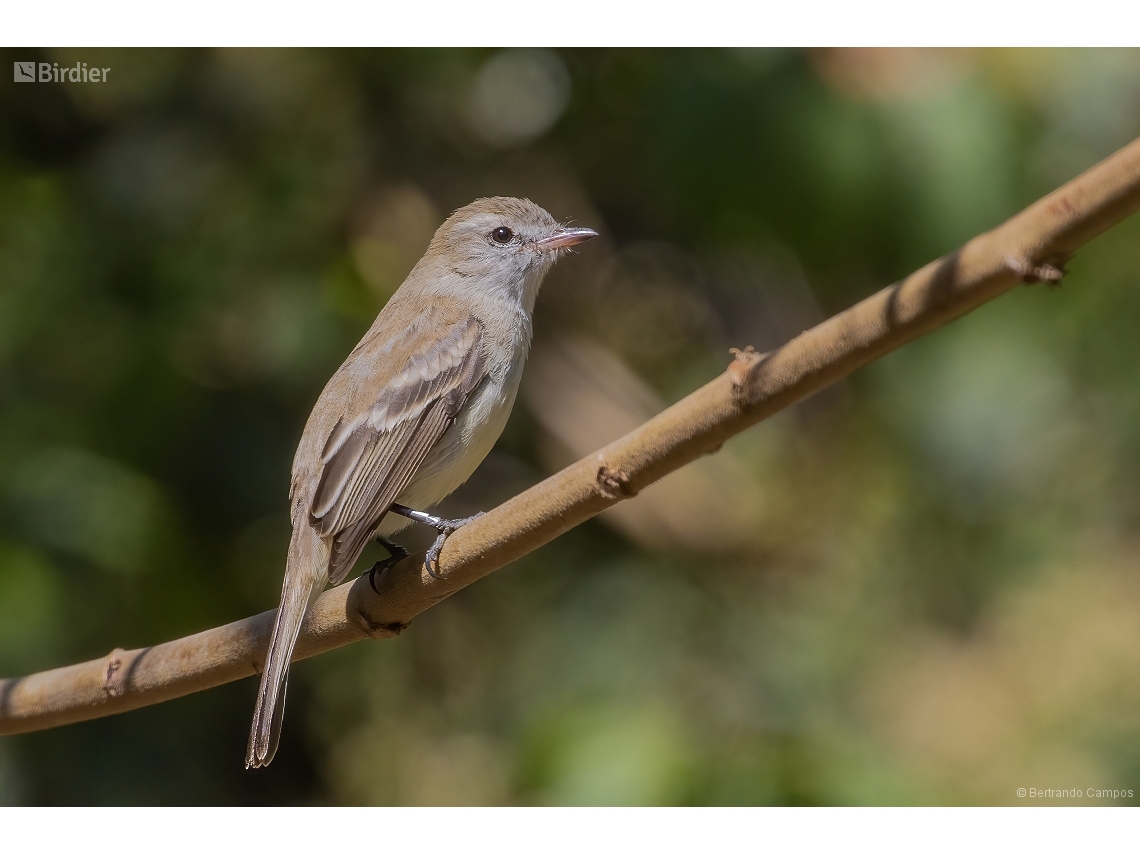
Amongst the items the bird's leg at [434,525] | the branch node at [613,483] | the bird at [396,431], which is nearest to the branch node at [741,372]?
the branch node at [613,483]

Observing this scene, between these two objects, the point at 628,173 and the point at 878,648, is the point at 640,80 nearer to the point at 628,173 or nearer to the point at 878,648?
the point at 628,173

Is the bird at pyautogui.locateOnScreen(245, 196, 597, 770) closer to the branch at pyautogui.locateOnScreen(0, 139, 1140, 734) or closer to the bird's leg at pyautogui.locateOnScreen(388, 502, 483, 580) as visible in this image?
the bird's leg at pyautogui.locateOnScreen(388, 502, 483, 580)

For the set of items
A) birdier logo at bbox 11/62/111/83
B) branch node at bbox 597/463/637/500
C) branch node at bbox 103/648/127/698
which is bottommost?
branch node at bbox 597/463/637/500

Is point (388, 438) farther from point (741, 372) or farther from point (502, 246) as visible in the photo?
point (741, 372)

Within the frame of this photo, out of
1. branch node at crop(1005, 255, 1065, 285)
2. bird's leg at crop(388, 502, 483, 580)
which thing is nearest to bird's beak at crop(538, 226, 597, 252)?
bird's leg at crop(388, 502, 483, 580)

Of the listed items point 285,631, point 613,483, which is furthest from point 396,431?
point 613,483

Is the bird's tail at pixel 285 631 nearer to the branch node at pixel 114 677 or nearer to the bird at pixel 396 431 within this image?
the bird at pixel 396 431
